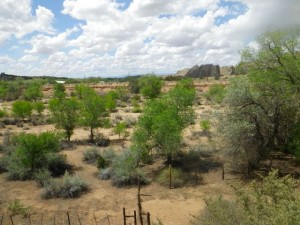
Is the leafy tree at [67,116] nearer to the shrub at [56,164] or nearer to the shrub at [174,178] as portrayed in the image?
the shrub at [56,164]

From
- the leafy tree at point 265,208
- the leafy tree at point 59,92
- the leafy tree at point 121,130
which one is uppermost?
the leafy tree at point 59,92

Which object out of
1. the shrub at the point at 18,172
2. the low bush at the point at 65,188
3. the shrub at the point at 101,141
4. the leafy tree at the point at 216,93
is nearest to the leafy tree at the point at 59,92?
the shrub at the point at 101,141

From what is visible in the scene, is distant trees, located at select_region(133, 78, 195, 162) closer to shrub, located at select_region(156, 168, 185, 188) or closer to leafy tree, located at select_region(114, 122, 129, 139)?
shrub, located at select_region(156, 168, 185, 188)

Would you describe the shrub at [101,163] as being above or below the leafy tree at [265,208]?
below

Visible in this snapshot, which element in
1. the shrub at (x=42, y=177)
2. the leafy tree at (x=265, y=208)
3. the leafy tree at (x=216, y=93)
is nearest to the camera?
the leafy tree at (x=265, y=208)

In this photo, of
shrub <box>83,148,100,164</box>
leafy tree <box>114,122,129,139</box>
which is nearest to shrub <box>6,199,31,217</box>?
shrub <box>83,148,100,164</box>

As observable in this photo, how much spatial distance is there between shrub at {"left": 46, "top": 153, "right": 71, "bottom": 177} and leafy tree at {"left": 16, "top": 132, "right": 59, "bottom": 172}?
0.37 m

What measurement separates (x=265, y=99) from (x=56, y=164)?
1228 centimetres

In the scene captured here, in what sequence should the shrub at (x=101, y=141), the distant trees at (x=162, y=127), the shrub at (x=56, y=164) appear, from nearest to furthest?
1. the distant trees at (x=162, y=127)
2. the shrub at (x=56, y=164)
3. the shrub at (x=101, y=141)

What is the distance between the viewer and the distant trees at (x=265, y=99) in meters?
17.6

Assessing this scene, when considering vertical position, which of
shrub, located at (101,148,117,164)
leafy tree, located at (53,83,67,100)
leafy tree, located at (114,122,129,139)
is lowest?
shrub, located at (101,148,117,164)

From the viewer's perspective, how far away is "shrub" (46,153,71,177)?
66.3 ft

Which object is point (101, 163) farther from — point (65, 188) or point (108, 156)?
point (65, 188)

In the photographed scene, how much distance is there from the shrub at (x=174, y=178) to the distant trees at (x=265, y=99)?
3100 mm
